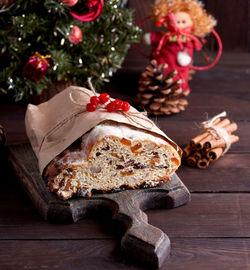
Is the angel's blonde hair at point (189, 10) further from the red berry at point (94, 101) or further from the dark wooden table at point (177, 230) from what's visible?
the red berry at point (94, 101)

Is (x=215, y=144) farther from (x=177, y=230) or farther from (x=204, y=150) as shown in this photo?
(x=177, y=230)

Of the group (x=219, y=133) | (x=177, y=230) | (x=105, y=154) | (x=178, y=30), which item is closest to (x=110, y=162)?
(x=105, y=154)

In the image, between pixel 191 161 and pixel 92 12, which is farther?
pixel 92 12

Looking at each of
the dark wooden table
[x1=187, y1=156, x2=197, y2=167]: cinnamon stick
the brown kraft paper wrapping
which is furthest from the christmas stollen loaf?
[x1=187, y1=156, x2=197, y2=167]: cinnamon stick

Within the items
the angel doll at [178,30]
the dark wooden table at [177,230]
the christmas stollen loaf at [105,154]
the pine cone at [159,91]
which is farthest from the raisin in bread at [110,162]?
the angel doll at [178,30]

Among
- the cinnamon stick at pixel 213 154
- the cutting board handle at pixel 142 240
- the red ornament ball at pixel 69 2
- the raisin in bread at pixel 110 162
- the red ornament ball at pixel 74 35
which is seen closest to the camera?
the cutting board handle at pixel 142 240
